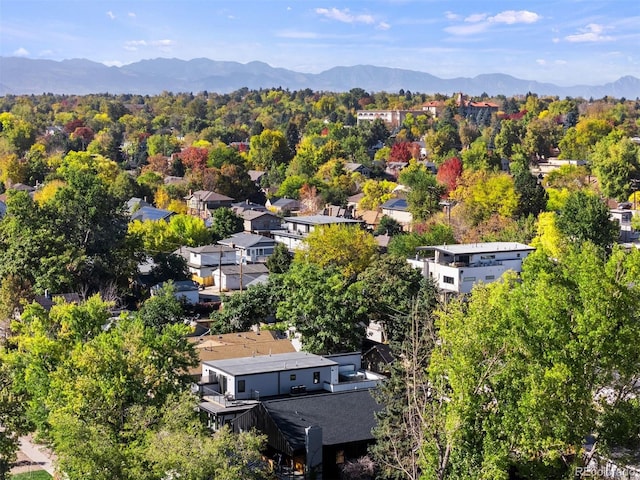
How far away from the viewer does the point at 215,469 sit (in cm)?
1393

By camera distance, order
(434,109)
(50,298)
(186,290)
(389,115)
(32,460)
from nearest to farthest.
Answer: (32,460) → (50,298) → (186,290) → (389,115) → (434,109)

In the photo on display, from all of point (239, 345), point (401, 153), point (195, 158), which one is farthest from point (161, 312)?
point (401, 153)

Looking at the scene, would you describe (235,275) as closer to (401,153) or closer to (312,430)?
(312,430)

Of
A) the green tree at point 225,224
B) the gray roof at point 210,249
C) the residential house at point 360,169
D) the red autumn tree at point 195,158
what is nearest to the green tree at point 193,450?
the gray roof at point 210,249

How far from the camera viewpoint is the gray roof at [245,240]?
4181 cm

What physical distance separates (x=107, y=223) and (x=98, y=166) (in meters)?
25.3

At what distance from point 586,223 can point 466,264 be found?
5942 mm

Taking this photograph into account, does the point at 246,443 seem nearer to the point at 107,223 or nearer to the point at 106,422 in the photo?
the point at 106,422

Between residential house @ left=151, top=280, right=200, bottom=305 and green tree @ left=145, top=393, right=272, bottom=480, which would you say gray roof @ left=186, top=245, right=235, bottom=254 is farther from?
green tree @ left=145, top=393, right=272, bottom=480

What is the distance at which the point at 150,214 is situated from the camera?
47.4m

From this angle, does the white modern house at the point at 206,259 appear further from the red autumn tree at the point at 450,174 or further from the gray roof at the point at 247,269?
the red autumn tree at the point at 450,174

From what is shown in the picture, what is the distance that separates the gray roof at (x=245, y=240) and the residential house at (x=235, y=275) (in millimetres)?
3111

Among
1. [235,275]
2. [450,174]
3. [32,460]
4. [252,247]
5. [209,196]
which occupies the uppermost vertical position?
[450,174]

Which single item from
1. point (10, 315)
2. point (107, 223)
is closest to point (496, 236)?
point (107, 223)
